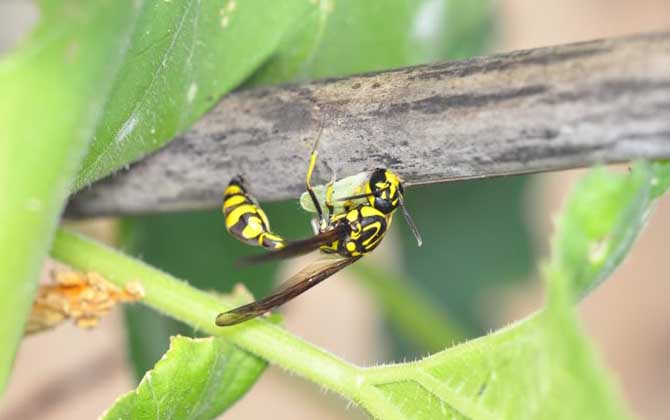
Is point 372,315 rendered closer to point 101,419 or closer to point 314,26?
point 314,26

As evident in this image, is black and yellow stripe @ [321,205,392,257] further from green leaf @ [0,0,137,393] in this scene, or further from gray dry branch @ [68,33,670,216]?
green leaf @ [0,0,137,393]

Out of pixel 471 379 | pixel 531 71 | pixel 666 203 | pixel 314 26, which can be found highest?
pixel 666 203

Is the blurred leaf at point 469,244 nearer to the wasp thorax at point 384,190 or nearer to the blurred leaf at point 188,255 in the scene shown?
the blurred leaf at point 188,255

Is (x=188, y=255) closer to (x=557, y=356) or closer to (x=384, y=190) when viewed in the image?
(x=384, y=190)

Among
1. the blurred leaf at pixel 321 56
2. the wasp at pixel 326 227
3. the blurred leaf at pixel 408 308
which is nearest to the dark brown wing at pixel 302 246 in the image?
the wasp at pixel 326 227

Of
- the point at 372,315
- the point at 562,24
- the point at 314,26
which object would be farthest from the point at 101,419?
the point at 562,24

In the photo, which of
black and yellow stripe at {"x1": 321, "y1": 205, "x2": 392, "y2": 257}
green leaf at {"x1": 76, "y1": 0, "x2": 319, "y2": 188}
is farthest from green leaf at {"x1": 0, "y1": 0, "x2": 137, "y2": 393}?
black and yellow stripe at {"x1": 321, "y1": 205, "x2": 392, "y2": 257}
